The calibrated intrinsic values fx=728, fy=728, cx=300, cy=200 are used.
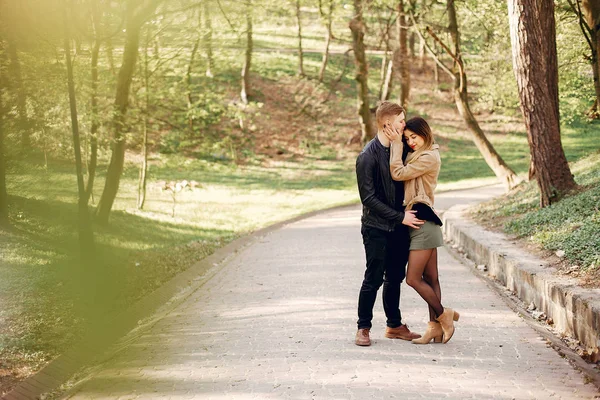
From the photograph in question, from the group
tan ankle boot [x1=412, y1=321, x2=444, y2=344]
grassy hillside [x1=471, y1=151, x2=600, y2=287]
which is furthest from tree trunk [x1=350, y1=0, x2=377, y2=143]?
tan ankle boot [x1=412, y1=321, x2=444, y2=344]

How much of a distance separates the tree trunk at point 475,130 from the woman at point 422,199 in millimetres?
13700

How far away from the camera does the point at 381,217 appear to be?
22.0 feet

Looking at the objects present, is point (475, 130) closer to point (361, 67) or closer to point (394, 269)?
point (361, 67)

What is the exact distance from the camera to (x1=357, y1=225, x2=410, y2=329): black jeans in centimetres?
677

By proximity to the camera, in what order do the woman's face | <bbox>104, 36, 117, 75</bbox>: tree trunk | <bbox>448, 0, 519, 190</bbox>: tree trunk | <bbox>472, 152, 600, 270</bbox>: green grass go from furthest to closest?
<bbox>448, 0, 519, 190</bbox>: tree trunk, <bbox>104, 36, 117, 75</bbox>: tree trunk, <bbox>472, 152, 600, 270</bbox>: green grass, the woman's face

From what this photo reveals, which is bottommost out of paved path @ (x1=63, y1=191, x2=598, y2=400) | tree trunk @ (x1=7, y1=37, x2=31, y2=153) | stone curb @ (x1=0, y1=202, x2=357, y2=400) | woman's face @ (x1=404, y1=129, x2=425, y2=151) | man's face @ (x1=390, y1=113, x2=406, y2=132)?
stone curb @ (x1=0, y1=202, x2=357, y2=400)

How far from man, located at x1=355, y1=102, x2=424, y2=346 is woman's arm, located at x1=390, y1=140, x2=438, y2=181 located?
0.12m

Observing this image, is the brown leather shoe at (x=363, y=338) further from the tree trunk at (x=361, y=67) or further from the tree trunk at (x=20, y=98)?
the tree trunk at (x=361, y=67)

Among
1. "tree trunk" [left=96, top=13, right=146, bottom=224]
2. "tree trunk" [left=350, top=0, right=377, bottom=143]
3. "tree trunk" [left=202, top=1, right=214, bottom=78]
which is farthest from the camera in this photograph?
"tree trunk" [left=350, top=0, right=377, bottom=143]

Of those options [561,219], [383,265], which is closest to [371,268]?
[383,265]

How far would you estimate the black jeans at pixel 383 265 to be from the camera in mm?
6773

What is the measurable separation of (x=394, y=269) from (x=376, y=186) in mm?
836

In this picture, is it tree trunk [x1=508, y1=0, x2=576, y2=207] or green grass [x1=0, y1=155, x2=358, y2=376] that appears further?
tree trunk [x1=508, y1=0, x2=576, y2=207]

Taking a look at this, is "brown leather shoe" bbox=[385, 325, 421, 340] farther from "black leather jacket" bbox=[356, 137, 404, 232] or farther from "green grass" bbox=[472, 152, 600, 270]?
"green grass" bbox=[472, 152, 600, 270]
